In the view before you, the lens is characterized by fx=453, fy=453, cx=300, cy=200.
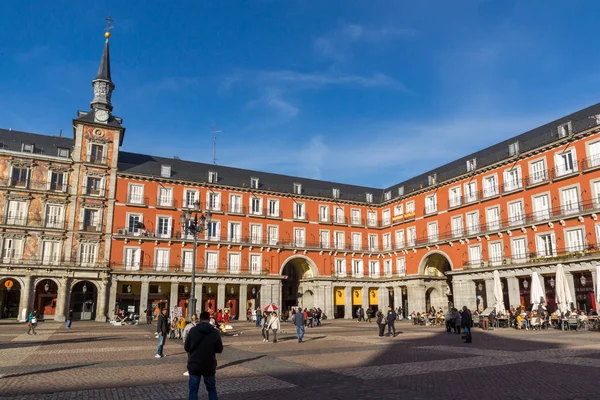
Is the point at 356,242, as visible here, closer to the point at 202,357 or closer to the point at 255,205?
the point at 255,205

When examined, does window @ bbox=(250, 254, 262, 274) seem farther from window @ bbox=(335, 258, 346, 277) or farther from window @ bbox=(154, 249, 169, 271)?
window @ bbox=(335, 258, 346, 277)

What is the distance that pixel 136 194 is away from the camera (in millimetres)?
45062

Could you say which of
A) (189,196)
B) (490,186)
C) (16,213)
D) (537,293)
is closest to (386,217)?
(490,186)

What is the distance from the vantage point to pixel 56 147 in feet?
145

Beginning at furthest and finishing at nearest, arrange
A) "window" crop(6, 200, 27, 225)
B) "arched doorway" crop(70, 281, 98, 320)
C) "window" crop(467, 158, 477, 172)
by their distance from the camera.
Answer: "window" crop(467, 158, 477, 172), "arched doorway" crop(70, 281, 98, 320), "window" crop(6, 200, 27, 225)

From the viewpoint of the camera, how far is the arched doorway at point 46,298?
41.2 metres

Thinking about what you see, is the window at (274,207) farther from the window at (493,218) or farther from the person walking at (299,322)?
the person walking at (299,322)

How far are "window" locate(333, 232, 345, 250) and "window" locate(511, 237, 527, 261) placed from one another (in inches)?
789

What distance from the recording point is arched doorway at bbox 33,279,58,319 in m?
41.2

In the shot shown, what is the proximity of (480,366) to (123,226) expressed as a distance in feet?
126

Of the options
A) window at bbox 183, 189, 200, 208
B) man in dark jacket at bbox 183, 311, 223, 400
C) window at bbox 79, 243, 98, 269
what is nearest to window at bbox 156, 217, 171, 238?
window at bbox 183, 189, 200, 208

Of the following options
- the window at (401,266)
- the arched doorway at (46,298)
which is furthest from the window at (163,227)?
the window at (401,266)

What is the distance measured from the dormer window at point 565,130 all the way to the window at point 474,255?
12.1 meters

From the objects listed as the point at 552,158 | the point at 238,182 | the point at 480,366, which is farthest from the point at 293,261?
the point at 480,366
